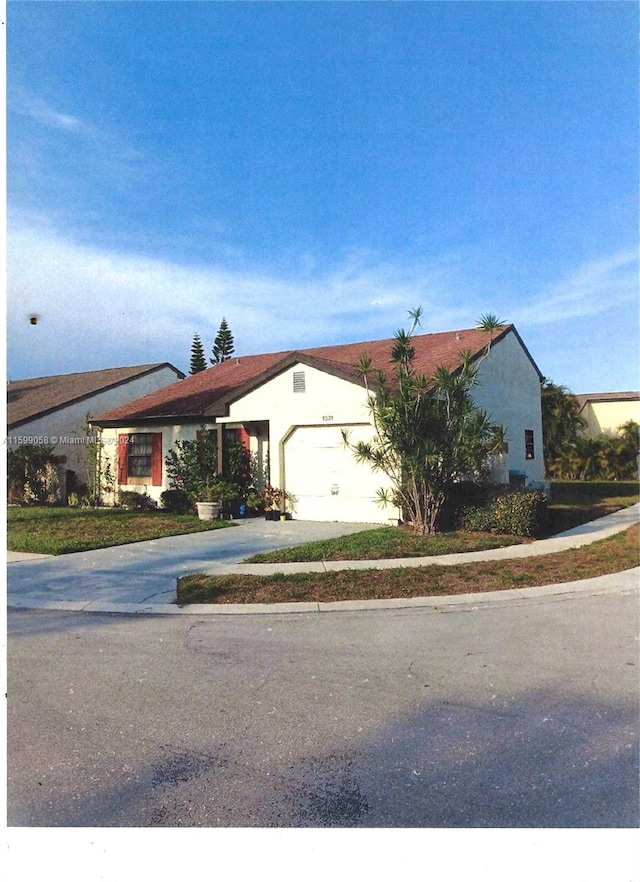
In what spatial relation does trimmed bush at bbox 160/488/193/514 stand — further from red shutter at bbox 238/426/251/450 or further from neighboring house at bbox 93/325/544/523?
red shutter at bbox 238/426/251/450

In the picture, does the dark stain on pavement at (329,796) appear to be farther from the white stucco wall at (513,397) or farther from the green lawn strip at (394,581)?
the white stucco wall at (513,397)

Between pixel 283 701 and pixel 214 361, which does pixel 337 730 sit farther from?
pixel 214 361

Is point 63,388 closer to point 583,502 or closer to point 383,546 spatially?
point 383,546

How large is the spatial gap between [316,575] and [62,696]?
12.9 ft

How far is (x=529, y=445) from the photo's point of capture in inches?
710

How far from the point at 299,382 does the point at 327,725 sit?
10431 mm

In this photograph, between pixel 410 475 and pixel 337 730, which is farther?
pixel 410 475

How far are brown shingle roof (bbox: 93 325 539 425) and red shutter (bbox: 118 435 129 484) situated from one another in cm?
52

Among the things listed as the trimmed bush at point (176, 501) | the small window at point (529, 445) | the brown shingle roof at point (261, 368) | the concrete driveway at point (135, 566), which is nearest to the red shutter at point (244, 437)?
the brown shingle roof at point (261, 368)

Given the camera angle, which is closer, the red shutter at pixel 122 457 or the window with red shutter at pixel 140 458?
the window with red shutter at pixel 140 458

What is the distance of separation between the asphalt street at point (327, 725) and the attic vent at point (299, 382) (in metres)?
8.26

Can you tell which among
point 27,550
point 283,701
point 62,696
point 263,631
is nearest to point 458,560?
point 263,631

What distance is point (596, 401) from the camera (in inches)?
1259

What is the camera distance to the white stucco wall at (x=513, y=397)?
15477mm
